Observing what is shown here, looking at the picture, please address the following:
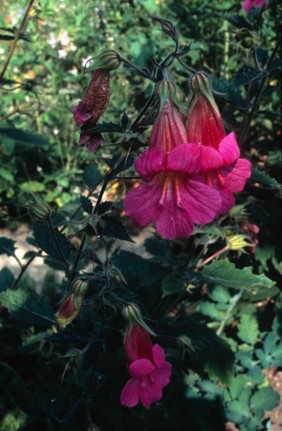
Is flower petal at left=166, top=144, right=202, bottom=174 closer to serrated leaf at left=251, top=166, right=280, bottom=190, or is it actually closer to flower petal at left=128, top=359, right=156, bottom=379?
flower petal at left=128, top=359, right=156, bottom=379

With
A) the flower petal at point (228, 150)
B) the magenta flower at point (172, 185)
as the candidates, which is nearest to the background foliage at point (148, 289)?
the magenta flower at point (172, 185)

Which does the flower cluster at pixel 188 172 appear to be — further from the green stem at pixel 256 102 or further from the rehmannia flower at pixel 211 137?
the green stem at pixel 256 102

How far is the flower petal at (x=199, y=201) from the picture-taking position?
1.10 meters

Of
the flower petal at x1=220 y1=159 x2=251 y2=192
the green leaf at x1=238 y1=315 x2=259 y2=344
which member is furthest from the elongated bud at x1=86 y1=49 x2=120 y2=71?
the green leaf at x1=238 y1=315 x2=259 y2=344

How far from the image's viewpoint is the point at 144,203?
1169 millimetres

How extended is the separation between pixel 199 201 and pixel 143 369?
50 cm

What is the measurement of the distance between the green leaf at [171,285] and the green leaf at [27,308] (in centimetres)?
46

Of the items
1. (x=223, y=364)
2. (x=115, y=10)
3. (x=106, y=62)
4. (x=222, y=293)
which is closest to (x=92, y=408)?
(x=223, y=364)

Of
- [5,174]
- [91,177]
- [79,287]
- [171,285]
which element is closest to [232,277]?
[171,285]

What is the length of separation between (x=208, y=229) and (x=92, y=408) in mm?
795

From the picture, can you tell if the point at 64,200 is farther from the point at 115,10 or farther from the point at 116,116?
the point at 115,10

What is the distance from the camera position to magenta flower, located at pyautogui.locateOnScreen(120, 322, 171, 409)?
1.37 metres

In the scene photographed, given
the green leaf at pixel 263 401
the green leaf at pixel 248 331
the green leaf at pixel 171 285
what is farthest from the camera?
the green leaf at pixel 248 331

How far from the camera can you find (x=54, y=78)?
4.87 meters
